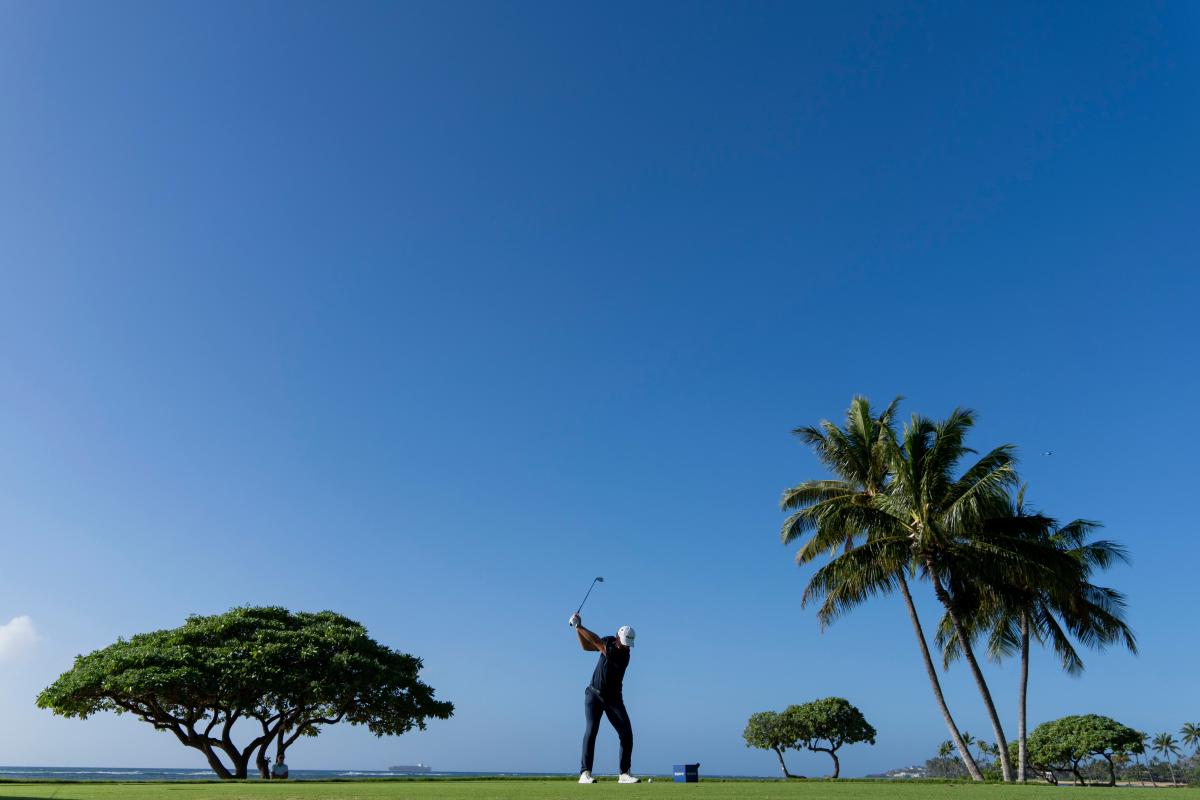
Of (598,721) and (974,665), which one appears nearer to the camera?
(598,721)

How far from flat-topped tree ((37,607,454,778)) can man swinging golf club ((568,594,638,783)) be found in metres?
24.0

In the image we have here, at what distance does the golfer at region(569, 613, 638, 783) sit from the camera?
31.0 ft

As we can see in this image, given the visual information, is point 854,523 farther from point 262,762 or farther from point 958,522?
point 262,762

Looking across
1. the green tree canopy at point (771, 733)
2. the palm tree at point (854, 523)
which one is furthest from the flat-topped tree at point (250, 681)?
the green tree canopy at point (771, 733)

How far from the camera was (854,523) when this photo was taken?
1158 inches

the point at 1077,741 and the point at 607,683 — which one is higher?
the point at 607,683

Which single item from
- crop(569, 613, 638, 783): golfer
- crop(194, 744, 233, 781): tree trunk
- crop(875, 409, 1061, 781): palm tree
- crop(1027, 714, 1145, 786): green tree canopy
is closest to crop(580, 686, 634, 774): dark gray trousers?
crop(569, 613, 638, 783): golfer

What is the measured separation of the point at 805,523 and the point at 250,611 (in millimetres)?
22877

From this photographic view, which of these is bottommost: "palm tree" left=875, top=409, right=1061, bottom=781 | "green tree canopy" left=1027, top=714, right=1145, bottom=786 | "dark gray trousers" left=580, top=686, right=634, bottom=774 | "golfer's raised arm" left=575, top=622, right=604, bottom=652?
"green tree canopy" left=1027, top=714, right=1145, bottom=786

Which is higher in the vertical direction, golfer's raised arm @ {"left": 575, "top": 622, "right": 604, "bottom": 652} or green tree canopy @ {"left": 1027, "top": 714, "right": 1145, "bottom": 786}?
golfer's raised arm @ {"left": 575, "top": 622, "right": 604, "bottom": 652}

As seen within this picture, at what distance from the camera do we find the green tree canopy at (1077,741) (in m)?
64.9

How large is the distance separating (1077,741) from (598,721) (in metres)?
73.3

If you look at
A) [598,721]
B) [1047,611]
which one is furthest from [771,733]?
[598,721]

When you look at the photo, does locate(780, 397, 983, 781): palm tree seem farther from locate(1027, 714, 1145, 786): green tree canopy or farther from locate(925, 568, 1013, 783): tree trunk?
locate(1027, 714, 1145, 786): green tree canopy
